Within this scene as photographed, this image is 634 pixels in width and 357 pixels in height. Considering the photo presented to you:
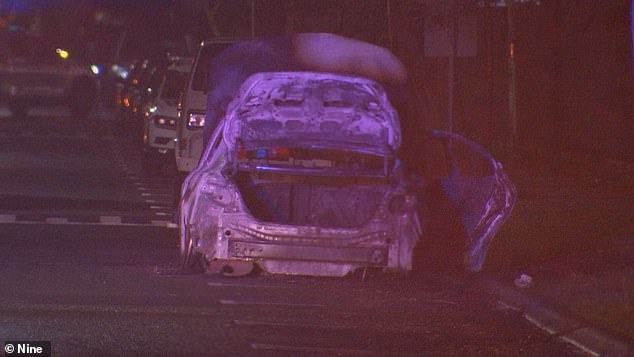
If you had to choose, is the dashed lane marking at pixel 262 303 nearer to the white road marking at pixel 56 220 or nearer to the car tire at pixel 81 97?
the white road marking at pixel 56 220

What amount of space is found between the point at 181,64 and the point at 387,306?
15184 millimetres

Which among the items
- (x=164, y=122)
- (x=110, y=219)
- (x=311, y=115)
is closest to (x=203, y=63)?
(x=164, y=122)

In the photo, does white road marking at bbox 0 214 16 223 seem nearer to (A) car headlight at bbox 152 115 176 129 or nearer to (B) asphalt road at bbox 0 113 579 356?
(B) asphalt road at bbox 0 113 579 356

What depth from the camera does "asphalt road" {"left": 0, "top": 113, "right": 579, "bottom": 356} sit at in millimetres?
11062

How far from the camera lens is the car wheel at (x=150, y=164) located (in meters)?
26.8

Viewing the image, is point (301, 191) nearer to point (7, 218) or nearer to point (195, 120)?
point (7, 218)

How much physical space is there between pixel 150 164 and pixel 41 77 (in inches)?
833

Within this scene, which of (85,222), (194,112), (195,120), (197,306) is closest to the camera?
(197,306)

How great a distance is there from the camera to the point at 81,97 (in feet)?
159

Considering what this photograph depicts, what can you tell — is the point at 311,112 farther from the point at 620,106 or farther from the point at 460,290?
the point at 620,106

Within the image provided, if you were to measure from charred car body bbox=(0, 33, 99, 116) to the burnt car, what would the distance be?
110ft

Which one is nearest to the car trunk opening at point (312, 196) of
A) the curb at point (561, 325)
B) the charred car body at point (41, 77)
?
the curb at point (561, 325)

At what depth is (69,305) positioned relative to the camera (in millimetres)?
12375

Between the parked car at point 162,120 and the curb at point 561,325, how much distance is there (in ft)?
40.1
